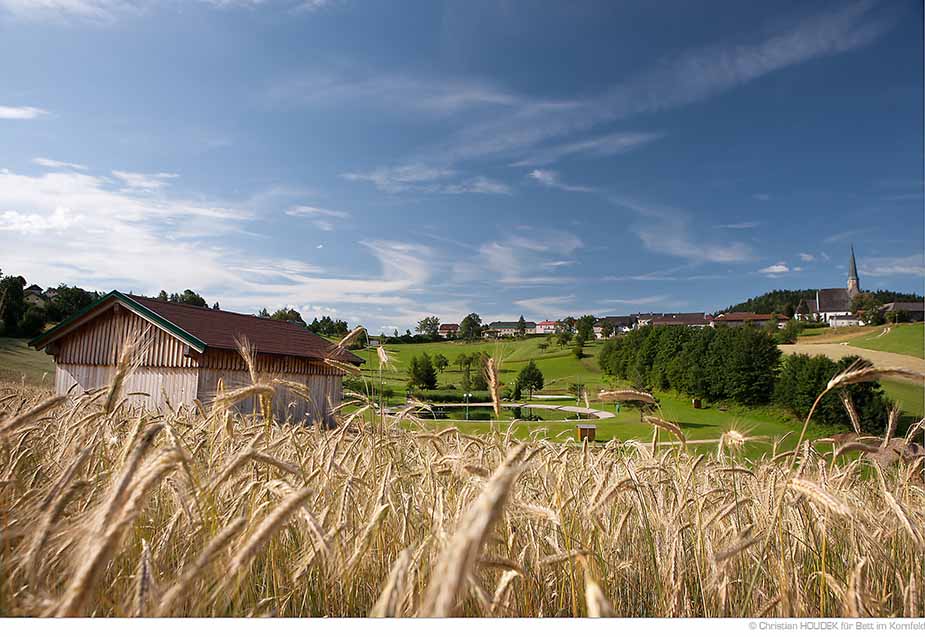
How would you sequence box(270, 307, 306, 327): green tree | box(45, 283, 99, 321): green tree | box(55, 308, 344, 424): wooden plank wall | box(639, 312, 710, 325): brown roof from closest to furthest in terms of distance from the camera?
box(45, 283, 99, 321): green tree, box(270, 307, 306, 327): green tree, box(55, 308, 344, 424): wooden plank wall, box(639, 312, 710, 325): brown roof

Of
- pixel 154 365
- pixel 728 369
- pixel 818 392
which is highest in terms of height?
pixel 154 365

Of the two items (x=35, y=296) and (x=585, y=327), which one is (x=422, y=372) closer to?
(x=585, y=327)

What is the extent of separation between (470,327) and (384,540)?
694cm

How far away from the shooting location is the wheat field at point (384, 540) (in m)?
1.18

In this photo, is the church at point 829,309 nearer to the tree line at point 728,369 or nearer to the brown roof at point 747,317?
the brown roof at point 747,317

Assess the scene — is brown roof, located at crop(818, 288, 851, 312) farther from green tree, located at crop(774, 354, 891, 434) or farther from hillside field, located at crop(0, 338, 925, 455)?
green tree, located at crop(774, 354, 891, 434)

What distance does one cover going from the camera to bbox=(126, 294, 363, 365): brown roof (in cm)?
1106

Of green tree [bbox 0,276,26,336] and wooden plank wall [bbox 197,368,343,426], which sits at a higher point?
green tree [bbox 0,276,26,336]

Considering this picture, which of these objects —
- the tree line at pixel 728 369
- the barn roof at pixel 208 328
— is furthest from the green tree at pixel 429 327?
the tree line at pixel 728 369

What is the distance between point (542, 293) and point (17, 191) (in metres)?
4.49

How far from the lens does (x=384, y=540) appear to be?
6.94ft

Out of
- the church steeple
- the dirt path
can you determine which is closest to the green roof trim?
the church steeple

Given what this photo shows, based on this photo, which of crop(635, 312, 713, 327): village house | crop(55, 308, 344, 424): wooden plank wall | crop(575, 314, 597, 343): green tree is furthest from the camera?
crop(635, 312, 713, 327): village house

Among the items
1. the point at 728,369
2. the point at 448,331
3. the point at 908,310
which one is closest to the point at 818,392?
the point at 728,369
